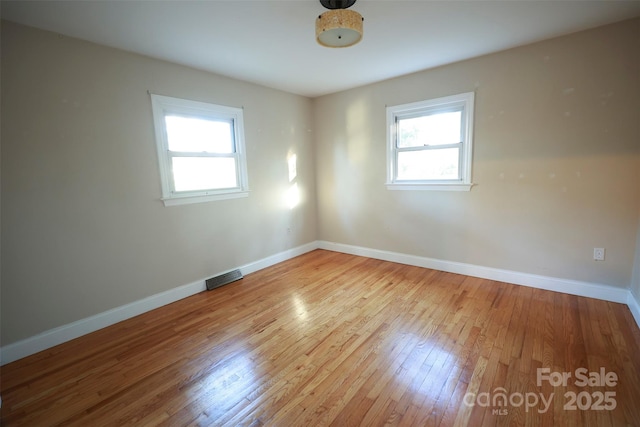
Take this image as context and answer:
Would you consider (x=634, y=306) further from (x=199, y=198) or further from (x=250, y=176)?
(x=199, y=198)

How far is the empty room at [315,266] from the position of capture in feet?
5.89

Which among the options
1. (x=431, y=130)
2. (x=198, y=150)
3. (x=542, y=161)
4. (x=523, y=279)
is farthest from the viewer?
(x=431, y=130)

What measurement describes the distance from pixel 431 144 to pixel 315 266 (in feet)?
7.35

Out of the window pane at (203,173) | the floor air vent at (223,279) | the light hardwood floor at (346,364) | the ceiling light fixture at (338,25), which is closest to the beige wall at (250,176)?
the floor air vent at (223,279)

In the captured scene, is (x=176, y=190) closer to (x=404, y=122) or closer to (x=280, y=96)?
(x=280, y=96)

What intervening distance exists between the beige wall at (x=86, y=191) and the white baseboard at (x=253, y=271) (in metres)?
0.07

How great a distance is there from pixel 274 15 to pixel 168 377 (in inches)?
107

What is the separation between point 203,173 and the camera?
3297mm

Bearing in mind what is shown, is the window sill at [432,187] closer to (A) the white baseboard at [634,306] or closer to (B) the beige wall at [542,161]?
(B) the beige wall at [542,161]

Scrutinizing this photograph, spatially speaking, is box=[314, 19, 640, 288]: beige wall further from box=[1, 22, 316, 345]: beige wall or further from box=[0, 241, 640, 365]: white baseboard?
box=[1, 22, 316, 345]: beige wall

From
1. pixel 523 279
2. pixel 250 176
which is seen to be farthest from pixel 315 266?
pixel 523 279

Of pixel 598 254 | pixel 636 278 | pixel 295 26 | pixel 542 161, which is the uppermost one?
pixel 295 26

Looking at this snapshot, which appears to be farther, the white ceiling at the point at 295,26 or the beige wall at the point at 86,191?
the beige wall at the point at 86,191

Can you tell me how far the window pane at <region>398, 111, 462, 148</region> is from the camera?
339 cm
